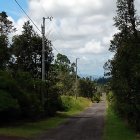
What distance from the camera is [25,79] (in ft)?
135

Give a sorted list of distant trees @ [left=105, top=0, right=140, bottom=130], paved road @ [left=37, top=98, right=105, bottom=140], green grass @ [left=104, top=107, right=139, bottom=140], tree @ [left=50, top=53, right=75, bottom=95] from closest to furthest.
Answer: paved road @ [left=37, top=98, right=105, bottom=140] < green grass @ [left=104, top=107, right=139, bottom=140] < distant trees @ [left=105, top=0, right=140, bottom=130] < tree @ [left=50, top=53, right=75, bottom=95]

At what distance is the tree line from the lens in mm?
34281

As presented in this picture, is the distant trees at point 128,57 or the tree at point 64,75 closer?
the distant trees at point 128,57

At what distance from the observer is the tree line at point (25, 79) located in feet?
112

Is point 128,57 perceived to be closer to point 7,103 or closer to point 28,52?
point 7,103

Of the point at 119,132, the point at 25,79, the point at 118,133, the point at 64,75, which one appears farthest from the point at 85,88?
the point at 118,133

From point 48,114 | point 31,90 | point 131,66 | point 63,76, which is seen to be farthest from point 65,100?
point 131,66

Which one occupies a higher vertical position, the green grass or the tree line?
the tree line

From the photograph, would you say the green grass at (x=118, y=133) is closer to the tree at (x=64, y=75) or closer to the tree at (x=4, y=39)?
the tree at (x=4, y=39)

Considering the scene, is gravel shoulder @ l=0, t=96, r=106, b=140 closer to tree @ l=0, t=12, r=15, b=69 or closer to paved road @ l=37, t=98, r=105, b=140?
paved road @ l=37, t=98, r=105, b=140

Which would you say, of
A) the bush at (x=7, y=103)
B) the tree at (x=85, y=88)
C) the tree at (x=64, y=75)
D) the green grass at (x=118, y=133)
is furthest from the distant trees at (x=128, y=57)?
the tree at (x=85, y=88)

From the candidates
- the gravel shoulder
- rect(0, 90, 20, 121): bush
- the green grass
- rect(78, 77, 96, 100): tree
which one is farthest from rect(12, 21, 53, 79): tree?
rect(78, 77, 96, 100): tree

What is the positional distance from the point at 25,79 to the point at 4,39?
20.7 metres

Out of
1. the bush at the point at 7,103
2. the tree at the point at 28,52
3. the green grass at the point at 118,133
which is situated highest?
the tree at the point at 28,52
